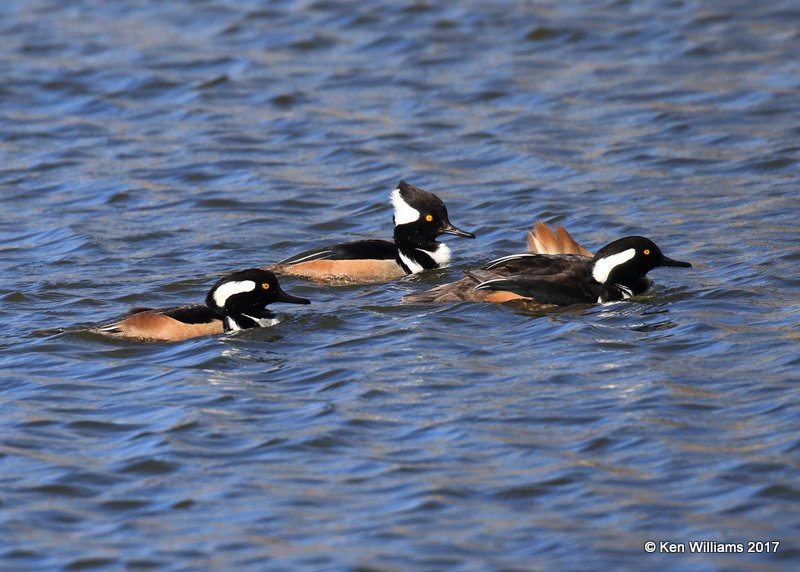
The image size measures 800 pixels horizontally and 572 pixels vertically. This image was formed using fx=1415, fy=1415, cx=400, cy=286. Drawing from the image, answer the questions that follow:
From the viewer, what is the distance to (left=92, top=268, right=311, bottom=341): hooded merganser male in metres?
11.2

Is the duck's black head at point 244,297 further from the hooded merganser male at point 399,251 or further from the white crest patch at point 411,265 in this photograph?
the white crest patch at point 411,265

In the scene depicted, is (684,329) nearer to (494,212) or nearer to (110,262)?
(494,212)

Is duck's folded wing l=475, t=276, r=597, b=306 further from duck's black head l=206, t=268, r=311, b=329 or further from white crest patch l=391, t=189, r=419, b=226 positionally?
white crest patch l=391, t=189, r=419, b=226

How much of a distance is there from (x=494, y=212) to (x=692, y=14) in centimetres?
782

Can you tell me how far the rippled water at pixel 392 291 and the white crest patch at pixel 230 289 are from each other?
377 mm

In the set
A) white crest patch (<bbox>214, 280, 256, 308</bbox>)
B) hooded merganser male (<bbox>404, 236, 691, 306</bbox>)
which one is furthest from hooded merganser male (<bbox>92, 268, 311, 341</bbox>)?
hooded merganser male (<bbox>404, 236, 691, 306</bbox>)

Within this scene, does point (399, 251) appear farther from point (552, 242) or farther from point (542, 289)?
point (542, 289)

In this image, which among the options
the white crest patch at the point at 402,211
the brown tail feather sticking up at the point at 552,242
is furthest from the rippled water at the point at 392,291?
the brown tail feather sticking up at the point at 552,242

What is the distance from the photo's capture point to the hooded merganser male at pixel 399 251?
43.5ft

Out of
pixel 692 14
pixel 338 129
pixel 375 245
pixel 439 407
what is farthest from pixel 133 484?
pixel 692 14

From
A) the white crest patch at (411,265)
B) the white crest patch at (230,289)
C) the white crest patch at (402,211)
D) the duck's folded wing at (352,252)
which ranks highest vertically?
the white crest patch at (230,289)

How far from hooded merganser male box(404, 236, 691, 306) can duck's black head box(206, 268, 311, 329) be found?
1.35 meters

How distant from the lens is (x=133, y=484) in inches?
333

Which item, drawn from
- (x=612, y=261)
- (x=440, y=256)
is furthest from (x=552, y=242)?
(x=440, y=256)
